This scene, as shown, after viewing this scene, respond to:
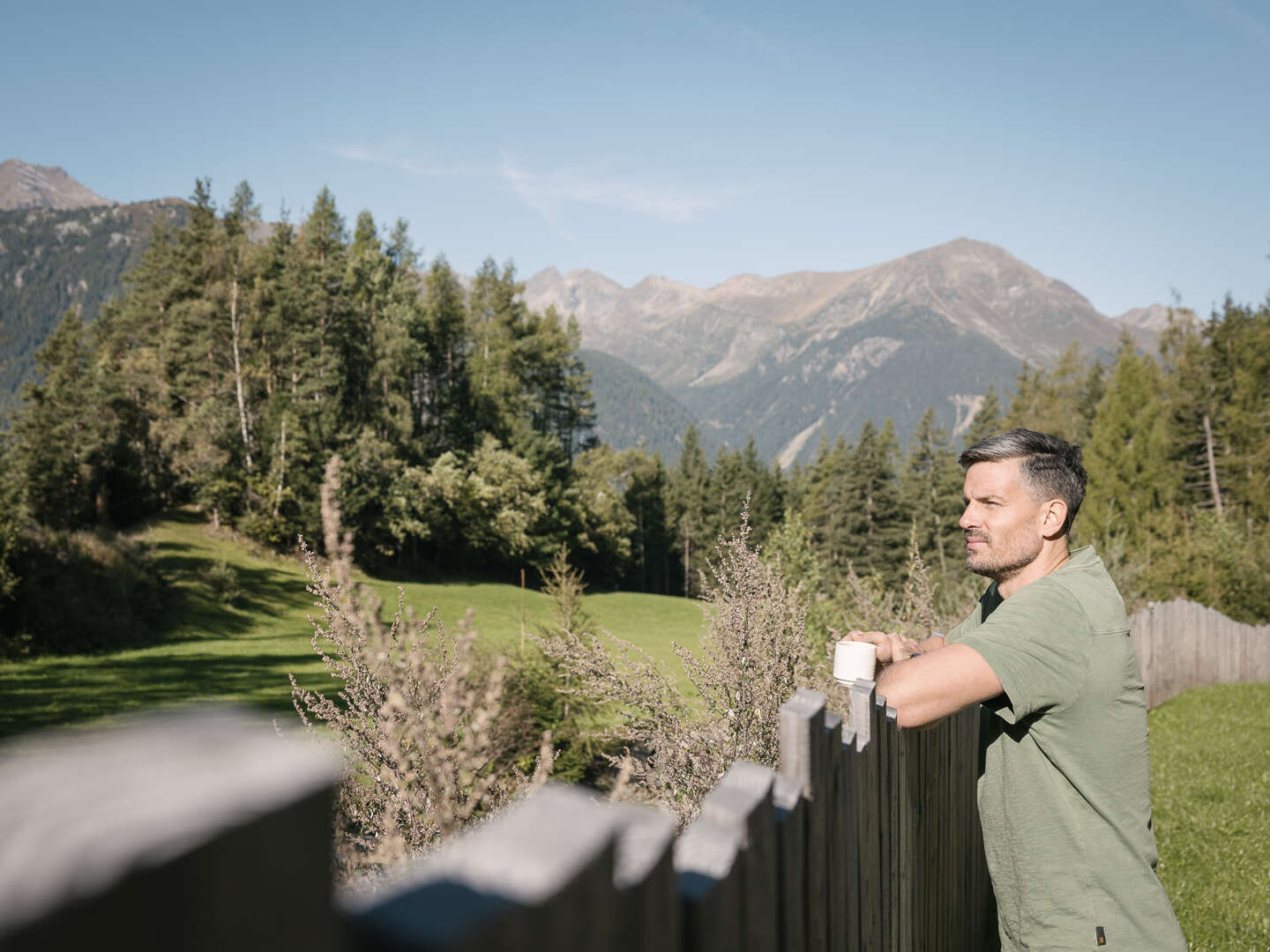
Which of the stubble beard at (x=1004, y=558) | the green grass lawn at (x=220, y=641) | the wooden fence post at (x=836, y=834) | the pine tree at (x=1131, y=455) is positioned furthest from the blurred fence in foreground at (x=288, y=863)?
the pine tree at (x=1131, y=455)

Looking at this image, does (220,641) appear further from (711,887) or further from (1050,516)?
(711,887)

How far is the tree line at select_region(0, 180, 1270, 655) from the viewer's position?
25.3m

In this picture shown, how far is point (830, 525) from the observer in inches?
1764

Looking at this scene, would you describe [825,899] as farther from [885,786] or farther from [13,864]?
[13,864]

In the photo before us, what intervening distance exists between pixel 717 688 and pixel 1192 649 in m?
11.1

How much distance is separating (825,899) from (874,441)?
4560cm

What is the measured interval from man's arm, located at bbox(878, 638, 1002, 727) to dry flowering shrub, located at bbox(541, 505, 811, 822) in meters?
1.51

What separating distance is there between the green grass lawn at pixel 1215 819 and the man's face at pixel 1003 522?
3.68 m

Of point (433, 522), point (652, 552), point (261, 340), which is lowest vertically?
point (652, 552)

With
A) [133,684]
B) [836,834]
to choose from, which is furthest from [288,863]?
[133,684]

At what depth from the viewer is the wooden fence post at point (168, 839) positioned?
0.31m

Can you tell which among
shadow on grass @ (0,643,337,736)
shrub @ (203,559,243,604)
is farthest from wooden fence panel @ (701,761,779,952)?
shrub @ (203,559,243,604)

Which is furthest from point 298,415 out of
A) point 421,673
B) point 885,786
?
point 885,786

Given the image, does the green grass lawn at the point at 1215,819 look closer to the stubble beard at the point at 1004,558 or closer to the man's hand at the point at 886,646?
the man's hand at the point at 886,646
